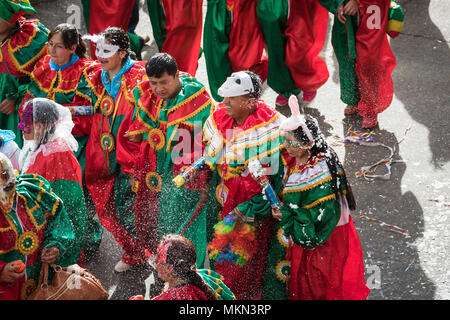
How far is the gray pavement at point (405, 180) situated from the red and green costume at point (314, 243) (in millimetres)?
517

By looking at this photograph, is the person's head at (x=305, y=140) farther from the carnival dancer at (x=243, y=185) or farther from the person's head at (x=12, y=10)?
the person's head at (x=12, y=10)

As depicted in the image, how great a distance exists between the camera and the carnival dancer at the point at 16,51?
18.4ft

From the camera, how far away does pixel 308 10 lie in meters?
6.39

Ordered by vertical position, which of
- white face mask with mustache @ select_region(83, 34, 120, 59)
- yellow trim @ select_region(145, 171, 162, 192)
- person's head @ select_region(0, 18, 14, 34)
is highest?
white face mask with mustache @ select_region(83, 34, 120, 59)

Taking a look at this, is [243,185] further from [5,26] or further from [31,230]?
[5,26]

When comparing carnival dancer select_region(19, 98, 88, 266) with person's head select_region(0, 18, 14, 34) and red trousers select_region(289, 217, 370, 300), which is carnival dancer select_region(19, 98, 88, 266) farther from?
person's head select_region(0, 18, 14, 34)

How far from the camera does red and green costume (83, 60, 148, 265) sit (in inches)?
196


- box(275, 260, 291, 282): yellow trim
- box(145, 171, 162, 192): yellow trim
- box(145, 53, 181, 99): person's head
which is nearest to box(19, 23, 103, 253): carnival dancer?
box(145, 171, 162, 192): yellow trim

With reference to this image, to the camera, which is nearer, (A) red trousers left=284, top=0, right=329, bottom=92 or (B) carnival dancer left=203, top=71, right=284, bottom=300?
(B) carnival dancer left=203, top=71, right=284, bottom=300

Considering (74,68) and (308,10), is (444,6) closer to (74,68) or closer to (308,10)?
(308,10)

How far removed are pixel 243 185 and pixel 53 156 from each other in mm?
1215

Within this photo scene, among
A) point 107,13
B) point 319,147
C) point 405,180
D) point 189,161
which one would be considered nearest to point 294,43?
point 405,180

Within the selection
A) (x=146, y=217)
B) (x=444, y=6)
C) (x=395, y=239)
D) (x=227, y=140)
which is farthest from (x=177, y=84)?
(x=444, y=6)

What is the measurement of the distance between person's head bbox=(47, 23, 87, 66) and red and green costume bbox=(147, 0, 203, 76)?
1533 mm
